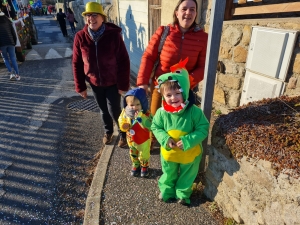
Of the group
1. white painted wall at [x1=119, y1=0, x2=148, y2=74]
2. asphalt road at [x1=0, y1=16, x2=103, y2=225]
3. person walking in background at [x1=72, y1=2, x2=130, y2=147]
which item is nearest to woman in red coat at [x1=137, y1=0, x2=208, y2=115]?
person walking in background at [x1=72, y1=2, x2=130, y2=147]

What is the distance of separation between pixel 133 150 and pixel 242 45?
2.18 m

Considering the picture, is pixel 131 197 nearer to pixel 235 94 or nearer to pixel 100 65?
pixel 100 65

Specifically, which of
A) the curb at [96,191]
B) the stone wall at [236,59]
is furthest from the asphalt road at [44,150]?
the stone wall at [236,59]

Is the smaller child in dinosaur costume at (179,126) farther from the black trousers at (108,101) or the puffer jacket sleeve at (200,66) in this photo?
the black trousers at (108,101)

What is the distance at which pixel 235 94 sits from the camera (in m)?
3.65

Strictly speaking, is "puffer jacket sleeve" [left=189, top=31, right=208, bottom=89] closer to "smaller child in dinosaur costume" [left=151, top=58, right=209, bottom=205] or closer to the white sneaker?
"smaller child in dinosaur costume" [left=151, top=58, right=209, bottom=205]

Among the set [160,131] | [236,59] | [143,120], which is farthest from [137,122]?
[236,59]

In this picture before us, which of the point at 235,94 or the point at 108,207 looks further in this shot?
the point at 235,94

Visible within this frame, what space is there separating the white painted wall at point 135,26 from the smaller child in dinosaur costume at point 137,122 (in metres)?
3.58

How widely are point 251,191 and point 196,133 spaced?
2.13ft

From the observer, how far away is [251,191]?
74.3 inches

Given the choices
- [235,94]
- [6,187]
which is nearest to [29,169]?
[6,187]

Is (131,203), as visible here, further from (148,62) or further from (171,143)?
(148,62)

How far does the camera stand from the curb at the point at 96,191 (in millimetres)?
2441
